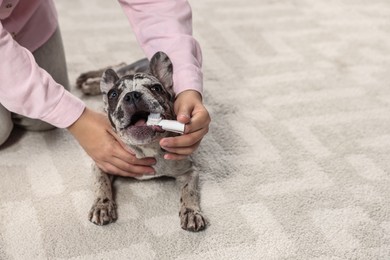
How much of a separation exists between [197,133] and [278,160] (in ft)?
1.32

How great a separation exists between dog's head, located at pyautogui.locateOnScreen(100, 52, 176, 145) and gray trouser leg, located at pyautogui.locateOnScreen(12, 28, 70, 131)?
39 cm

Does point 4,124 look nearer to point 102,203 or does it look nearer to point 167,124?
point 102,203

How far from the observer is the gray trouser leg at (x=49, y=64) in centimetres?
149

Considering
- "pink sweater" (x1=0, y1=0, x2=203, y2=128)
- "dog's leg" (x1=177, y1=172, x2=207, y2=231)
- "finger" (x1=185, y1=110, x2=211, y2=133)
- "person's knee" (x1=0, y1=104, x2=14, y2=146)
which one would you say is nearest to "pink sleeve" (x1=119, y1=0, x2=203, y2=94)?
"pink sweater" (x1=0, y1=0, x2=203, y2=128)

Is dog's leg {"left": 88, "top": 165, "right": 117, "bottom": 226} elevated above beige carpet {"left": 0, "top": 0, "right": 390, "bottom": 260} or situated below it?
above

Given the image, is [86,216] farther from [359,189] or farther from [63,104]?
[359,189]

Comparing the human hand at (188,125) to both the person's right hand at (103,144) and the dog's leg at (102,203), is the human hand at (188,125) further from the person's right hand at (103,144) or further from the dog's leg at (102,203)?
the dog's leg at (102,203)

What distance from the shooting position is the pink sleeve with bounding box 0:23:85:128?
1069 mm

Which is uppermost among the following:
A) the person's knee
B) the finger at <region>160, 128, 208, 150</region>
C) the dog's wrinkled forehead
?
the dog's wrinkled forehead

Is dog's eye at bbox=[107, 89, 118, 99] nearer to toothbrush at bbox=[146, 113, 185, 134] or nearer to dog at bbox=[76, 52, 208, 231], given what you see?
dog at bbox=[76, 52, 208, 231]

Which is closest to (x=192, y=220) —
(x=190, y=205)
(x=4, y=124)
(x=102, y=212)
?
(x=190, y=205)

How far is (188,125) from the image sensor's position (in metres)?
1.07

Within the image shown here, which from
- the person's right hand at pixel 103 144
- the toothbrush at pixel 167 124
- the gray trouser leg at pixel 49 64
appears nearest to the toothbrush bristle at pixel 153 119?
the toothbrush at pixel 167 124

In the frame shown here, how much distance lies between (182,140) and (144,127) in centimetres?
8
